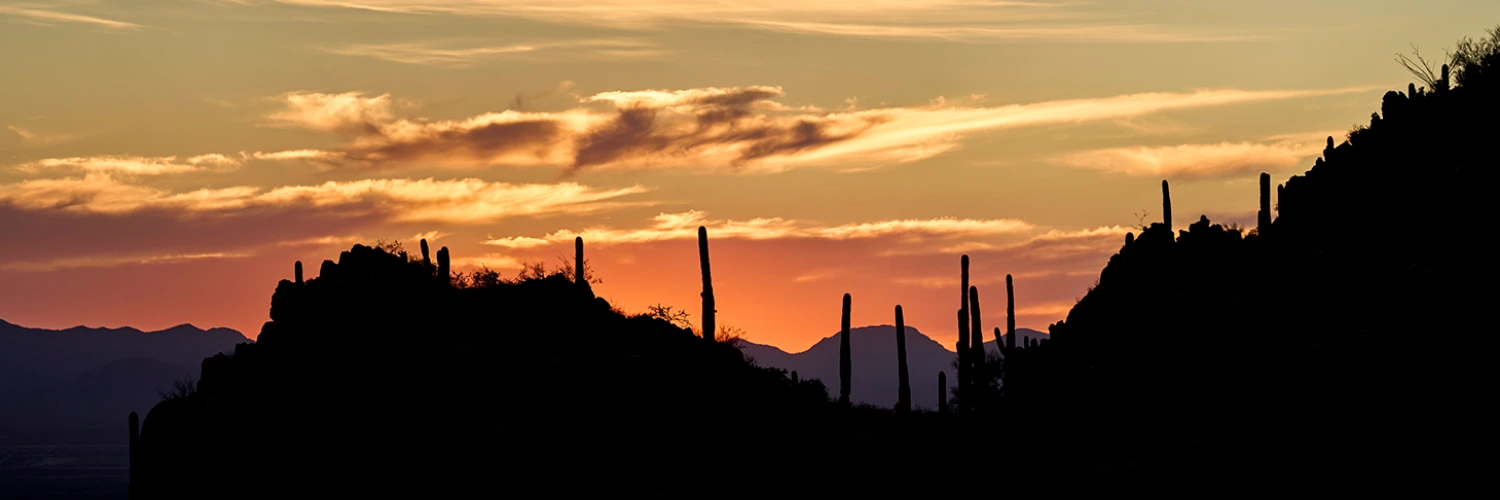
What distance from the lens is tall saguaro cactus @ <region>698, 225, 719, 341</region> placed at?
4725 cm

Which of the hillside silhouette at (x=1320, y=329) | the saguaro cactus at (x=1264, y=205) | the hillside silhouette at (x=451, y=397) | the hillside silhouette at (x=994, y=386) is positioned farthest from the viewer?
the saguaro cactus at (x=1264, y=205)

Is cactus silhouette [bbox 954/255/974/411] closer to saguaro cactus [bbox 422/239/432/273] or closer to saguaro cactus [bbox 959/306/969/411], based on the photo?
saguaro cactus [bbox 959/306/969/411]

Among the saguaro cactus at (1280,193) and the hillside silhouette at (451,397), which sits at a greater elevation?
the saguaro cactus at (1280,193)

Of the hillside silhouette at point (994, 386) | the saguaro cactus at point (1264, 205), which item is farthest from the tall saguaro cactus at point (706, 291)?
the saguaro cactus at point (1264, 205)

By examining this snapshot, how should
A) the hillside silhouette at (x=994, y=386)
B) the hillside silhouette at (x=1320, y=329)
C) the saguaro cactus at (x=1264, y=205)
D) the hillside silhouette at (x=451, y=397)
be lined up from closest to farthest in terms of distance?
the hillside silhouette at (x=1320, y=329) → the hillside silhouette at (x=994, y=386) → the hillside silhouette at (x=451, y=397) → the saguaro cactus at (x=1264, y=205)

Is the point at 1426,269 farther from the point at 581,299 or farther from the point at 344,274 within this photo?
the point at 344,274

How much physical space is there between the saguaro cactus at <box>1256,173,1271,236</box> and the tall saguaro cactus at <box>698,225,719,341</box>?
17.5 m

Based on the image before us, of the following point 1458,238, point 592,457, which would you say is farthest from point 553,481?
point 1458,238

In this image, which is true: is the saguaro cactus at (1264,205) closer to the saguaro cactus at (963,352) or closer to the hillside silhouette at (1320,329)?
the hillside silhouette at (1320,329)

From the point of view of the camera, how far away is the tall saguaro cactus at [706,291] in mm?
47250

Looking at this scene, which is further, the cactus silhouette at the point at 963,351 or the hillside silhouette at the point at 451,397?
the cactus silhouette at the point at 963,351

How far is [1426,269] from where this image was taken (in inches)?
1489

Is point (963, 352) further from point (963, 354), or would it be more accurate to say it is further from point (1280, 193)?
point (1280, 193)

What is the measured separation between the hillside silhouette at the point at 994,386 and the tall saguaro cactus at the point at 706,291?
10cm
